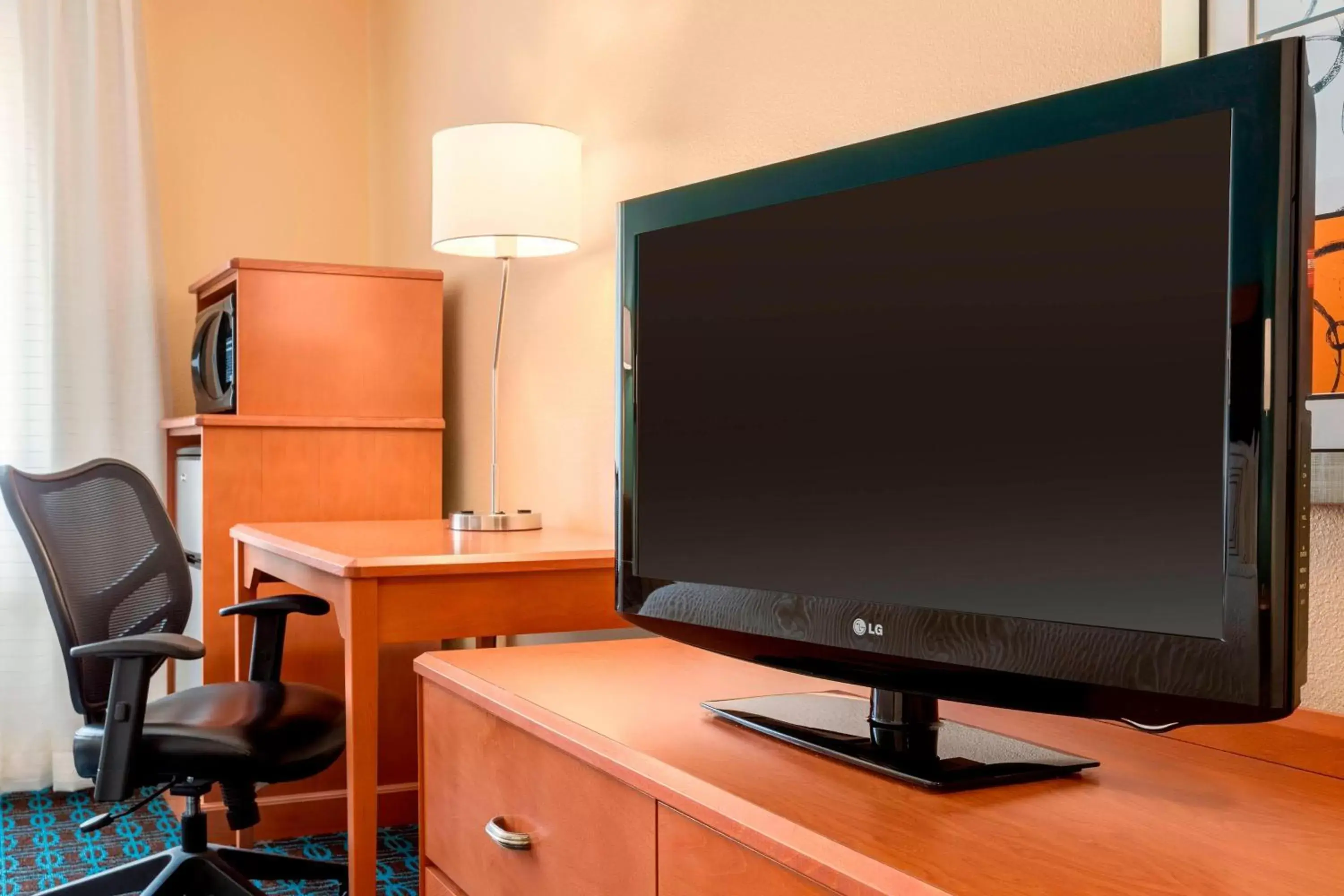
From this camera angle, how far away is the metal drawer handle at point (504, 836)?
123cm

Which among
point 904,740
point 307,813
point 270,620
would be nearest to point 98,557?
point 270,620

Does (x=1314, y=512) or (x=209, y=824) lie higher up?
(x=1314, y=512)

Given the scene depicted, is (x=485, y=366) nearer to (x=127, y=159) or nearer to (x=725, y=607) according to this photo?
(x=127, y=159)

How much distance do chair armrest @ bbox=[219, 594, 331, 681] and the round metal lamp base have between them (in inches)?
14.0

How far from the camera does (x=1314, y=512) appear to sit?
1123 mm

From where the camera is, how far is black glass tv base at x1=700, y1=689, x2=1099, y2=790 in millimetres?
948

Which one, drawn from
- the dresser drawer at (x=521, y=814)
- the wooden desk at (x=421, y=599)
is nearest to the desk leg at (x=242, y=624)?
the wooden desk at (x=421, y=599)

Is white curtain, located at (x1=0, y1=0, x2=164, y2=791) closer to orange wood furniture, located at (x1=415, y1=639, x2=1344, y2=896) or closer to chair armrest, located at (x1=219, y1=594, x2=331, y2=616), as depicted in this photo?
chair armrest, located at (x1=219, y1=594, x2=331, y2=616)

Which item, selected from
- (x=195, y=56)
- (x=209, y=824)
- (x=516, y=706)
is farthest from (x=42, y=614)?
(x=516, y=706)

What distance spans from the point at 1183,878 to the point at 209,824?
2.72m

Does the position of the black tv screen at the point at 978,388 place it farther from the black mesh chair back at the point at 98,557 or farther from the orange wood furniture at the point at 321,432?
the orange wood furniture at the point at 321,432

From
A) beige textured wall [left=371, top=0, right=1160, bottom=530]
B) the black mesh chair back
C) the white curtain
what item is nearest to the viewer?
beige textured wall [left=371, top=0, right=1160, bottom=530]

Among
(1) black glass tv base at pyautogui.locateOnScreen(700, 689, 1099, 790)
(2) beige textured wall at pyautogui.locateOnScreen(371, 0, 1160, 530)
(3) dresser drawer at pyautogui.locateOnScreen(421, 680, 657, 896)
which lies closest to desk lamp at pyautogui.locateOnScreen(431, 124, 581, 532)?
(2) beige textured wall at pyautogui.locateOnScreen(371, 0, 1160, 530)

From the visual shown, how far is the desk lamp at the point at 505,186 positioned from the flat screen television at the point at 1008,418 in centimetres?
106
